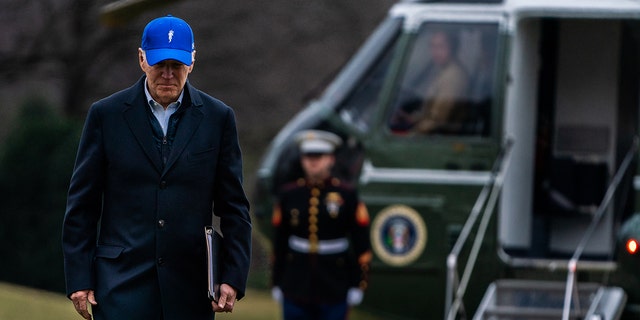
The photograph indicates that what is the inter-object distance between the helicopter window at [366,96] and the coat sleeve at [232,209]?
4868 millimetres

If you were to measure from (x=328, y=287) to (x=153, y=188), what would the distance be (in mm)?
4678

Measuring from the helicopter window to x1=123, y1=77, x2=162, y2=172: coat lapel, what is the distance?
4.97 metres

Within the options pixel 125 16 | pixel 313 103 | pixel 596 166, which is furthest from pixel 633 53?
pixel 125 16

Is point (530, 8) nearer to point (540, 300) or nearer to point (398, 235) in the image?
point (398, 235)

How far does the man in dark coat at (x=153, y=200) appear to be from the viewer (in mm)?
5426

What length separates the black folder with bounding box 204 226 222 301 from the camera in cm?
540

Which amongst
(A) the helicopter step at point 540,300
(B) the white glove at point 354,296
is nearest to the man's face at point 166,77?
(A) the helicopter step at point 540,300

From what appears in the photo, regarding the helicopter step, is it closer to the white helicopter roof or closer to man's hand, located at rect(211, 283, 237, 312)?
the white helicopter roof

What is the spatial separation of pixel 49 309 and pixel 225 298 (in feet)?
21.2

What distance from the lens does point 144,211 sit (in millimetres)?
5438

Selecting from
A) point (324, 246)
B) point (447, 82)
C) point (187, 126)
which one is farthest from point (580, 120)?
point (187, 126)

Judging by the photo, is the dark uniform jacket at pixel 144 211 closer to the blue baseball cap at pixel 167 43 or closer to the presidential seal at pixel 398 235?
the blue baseball cap at pixel 167 43

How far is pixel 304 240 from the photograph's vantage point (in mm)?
10164

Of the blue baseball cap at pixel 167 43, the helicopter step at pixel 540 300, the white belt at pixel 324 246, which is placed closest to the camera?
the blue baseball cap at pixel 167 43
